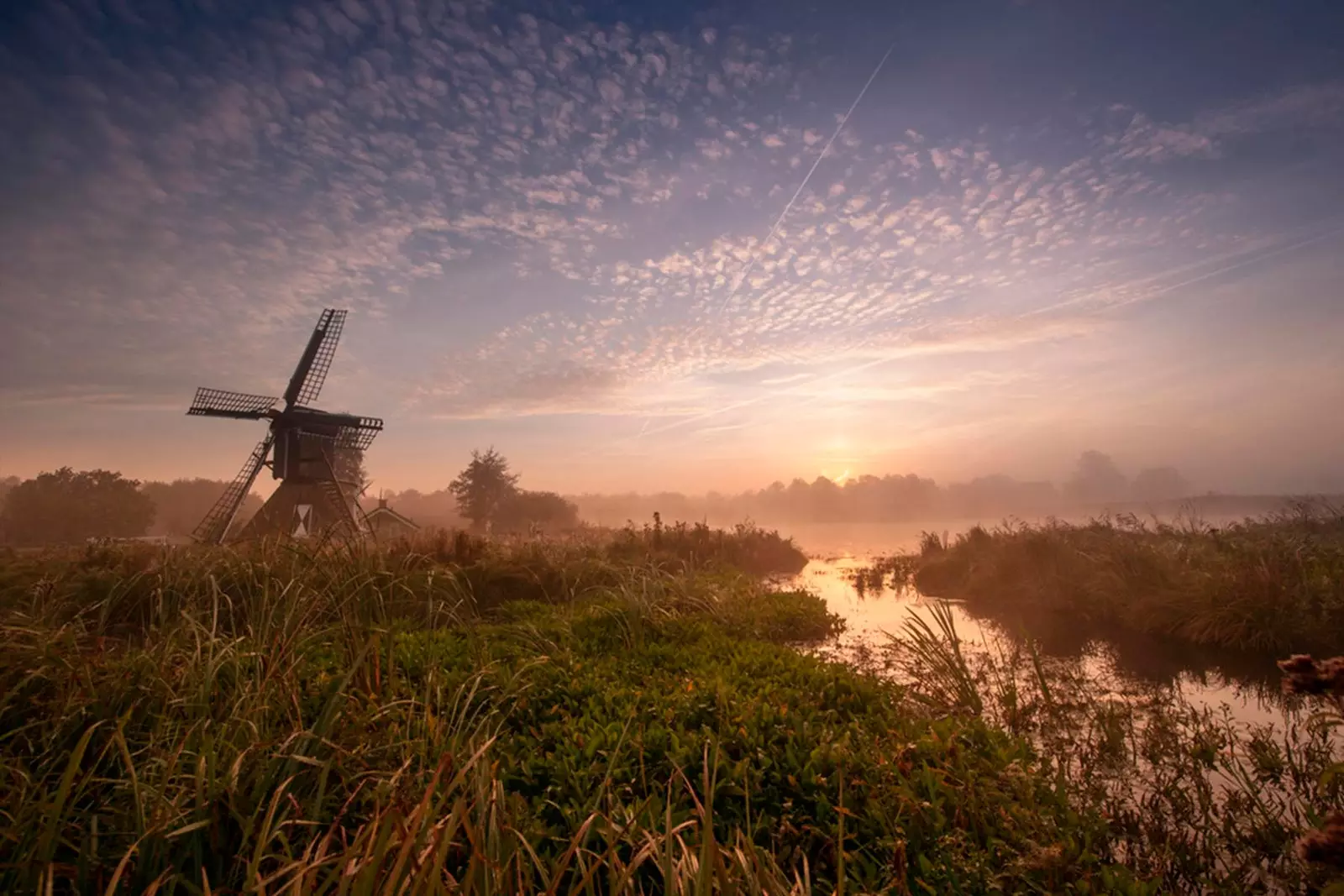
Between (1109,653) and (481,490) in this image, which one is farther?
(481,490)

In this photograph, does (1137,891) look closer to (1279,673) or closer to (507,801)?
(507,801)

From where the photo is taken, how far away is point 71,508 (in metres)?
38.3

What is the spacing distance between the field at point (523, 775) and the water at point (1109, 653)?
5.67 feet

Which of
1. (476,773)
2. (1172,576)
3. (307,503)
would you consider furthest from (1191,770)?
(307,503)

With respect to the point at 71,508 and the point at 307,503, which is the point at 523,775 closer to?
the point at 307,503

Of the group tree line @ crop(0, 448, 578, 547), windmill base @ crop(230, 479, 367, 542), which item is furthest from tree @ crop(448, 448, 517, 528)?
Result: windmill base @ crop(230, 479, 367, 542)

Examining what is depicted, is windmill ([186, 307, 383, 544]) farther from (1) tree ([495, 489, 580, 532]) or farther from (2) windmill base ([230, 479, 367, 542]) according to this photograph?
(1) tree ([495, 489, 580, 532])

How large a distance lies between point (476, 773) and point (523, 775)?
56.2 inches

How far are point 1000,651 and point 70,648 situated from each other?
10188 mm

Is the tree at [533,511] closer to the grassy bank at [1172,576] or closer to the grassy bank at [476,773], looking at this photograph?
the grassy bank at [1172,576]

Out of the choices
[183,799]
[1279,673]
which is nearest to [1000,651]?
[1279,673]

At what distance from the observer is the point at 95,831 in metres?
2.67

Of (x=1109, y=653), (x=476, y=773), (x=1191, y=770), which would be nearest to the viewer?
(x=476, y=773)

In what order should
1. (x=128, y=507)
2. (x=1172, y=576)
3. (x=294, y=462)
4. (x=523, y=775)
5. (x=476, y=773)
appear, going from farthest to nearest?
(x=128, y=507)
(x=294, y=462)
(x=1172, y=576)
(x=523, y=775)
(x=476, y=773)
